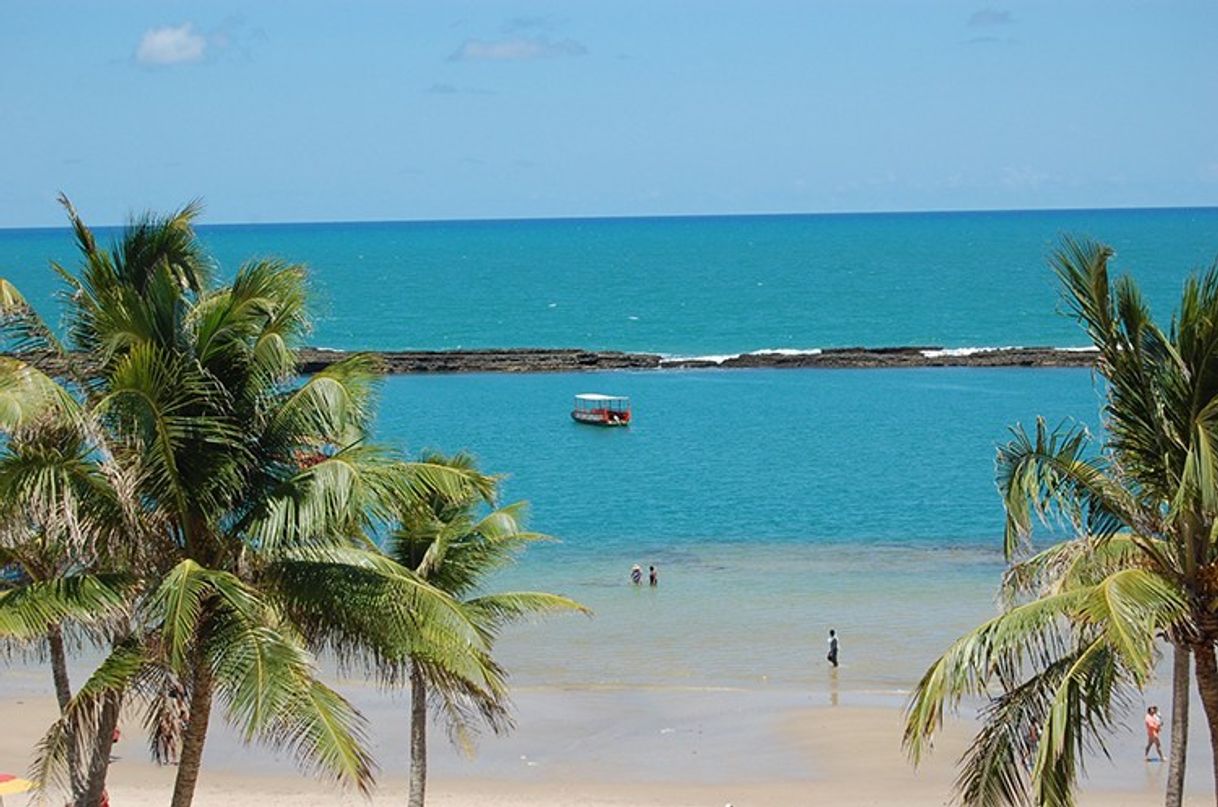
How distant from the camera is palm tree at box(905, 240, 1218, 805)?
11.0 metres

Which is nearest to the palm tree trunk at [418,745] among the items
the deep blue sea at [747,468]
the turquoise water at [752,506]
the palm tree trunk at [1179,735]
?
the deep blue sea at [747,468]

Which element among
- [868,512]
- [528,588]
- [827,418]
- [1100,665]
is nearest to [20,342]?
[1100,665]

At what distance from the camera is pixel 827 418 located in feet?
233

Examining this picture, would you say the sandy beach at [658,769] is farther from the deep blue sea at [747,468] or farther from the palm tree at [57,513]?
the palm tree at [57,513]

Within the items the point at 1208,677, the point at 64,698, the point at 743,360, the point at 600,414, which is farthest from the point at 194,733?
the point at 743,360

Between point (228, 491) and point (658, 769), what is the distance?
15.7 metres

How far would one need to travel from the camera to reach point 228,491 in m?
12.3

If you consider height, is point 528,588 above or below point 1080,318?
below

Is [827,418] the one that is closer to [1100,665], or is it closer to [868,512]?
[868,512]

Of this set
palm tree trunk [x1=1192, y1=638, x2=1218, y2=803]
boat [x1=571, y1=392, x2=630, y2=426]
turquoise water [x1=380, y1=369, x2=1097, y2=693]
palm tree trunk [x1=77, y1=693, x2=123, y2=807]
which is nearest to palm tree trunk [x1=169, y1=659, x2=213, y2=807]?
palm tree trunk [x1=77, y1=693, x2=123, y2=807]

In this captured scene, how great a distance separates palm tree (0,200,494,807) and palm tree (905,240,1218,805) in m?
3.75

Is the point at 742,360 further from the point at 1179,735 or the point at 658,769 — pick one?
the point at 1179,735

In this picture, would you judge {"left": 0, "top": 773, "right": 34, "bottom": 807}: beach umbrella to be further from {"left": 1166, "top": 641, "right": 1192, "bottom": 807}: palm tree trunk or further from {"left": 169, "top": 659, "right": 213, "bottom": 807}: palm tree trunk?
{"left": 1166, "top": 641, "right": 1192, "bottom": 807}: palm tree trunk

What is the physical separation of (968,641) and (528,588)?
29.6 m
